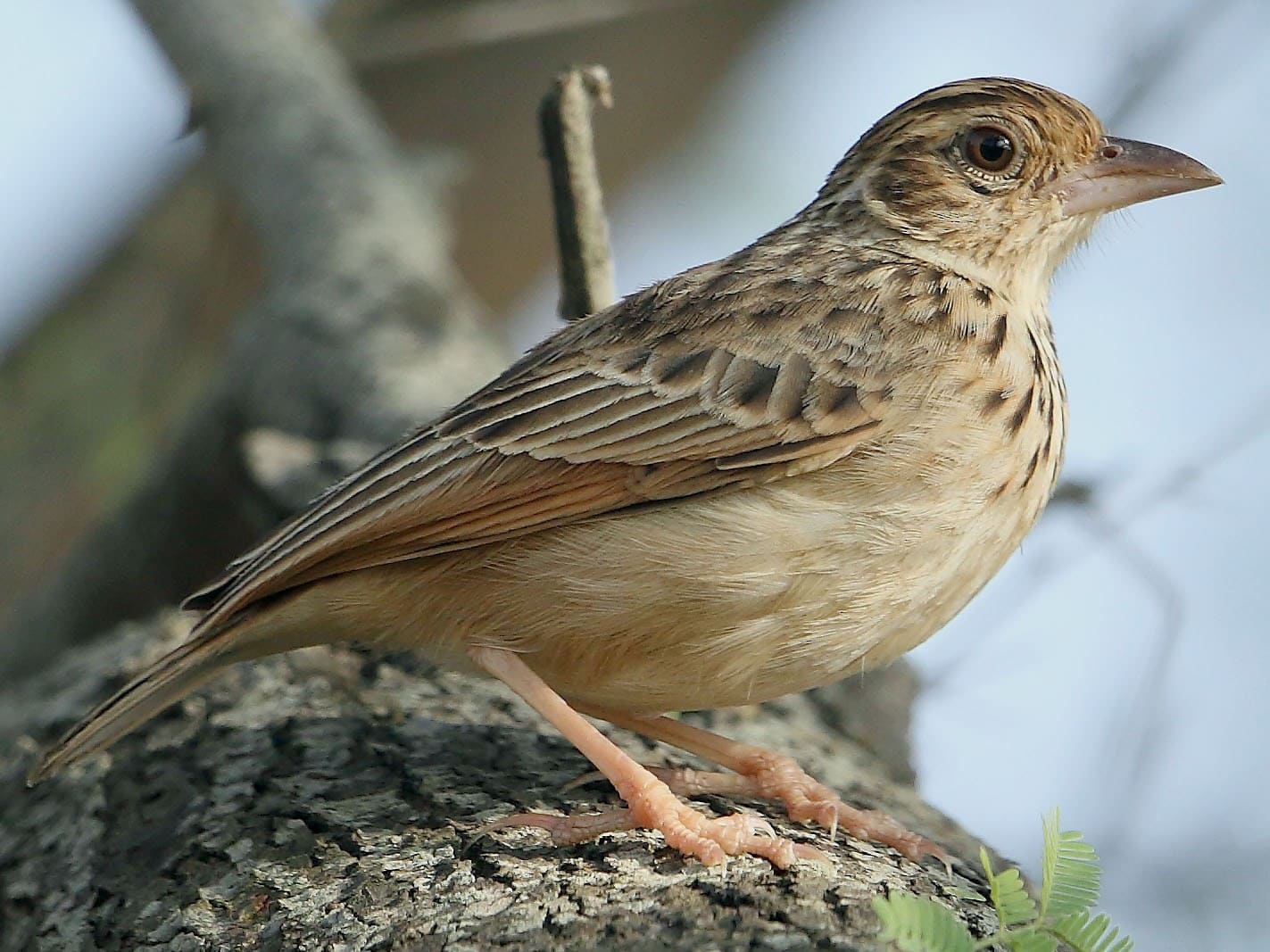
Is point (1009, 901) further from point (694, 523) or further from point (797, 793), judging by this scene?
point (694, 523)

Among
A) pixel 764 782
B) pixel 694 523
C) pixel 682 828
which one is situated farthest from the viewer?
pixel 764 782

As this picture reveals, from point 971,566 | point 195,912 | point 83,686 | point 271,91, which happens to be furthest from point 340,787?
point 271,91

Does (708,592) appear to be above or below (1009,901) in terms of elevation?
above

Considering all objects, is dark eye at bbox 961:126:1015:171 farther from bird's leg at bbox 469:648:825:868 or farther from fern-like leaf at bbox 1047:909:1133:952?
fern-like leaf at bbox 1047:909:1133:952

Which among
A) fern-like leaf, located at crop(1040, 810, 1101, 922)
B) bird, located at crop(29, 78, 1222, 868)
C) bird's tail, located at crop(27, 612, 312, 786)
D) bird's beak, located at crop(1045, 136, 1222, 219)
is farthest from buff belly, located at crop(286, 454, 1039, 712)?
bird's beak, located at crop(1045, 136, 1222, 219)

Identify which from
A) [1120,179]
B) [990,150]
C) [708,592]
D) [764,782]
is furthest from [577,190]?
[764,782]

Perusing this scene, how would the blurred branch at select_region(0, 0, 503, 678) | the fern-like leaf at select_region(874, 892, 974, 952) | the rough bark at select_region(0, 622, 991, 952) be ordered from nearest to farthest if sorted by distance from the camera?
the fern-like leaf at select_region(874, 892, 974, 952) < the rough bark at select_region(0, 622, 991, 952) < the blurred branch at select_region(0, 0, 503, 678)
